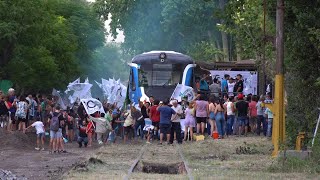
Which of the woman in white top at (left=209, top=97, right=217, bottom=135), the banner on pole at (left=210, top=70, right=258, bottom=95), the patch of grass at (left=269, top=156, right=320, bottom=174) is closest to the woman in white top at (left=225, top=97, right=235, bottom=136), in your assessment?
the woman in white top at (left=209, top=97, right=217, bottom=135)

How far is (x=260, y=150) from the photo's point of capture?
26906mm

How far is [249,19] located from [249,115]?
647cm

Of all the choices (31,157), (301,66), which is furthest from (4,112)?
(301,66)

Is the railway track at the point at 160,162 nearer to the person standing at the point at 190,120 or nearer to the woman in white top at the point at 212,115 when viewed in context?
the person standing at the point at 190,120

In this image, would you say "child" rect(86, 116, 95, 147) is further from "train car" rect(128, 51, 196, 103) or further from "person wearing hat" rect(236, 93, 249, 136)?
"train car" rect(128, 51, 196, 103)

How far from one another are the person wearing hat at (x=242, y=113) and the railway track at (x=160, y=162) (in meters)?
5.46

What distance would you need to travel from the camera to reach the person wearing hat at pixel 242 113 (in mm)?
34094

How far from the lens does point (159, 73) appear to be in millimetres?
40031

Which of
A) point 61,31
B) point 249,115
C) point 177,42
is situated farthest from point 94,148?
point 177,42

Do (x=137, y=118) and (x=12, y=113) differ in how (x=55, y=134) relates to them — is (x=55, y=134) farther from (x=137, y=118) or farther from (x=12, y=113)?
(x=137, y=118)

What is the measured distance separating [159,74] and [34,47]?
31.2 ft

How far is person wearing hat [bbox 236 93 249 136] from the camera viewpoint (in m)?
34.1

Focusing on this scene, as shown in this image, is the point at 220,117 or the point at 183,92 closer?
the point at 220,117

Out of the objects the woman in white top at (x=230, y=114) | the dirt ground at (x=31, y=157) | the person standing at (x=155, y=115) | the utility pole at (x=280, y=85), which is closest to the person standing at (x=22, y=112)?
the dirt ground at (x=31, y=157)
